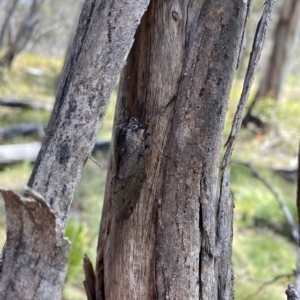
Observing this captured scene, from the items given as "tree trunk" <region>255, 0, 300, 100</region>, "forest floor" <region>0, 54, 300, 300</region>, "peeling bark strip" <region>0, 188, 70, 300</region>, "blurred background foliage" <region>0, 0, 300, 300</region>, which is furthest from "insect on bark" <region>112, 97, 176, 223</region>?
"tree trunk" <region>255, 0, 300, 100</region>

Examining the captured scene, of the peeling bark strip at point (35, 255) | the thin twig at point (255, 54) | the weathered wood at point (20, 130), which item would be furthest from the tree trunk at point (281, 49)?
the peeling bark strip at point (35, 255)

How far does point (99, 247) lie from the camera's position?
146cm

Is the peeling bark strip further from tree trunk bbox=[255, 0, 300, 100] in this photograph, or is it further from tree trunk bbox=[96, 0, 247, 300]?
tree trunk bbox=[255, 0, 300, 100]

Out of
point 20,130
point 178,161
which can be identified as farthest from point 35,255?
point 20,130

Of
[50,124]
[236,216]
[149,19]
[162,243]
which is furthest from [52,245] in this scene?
[236,216]

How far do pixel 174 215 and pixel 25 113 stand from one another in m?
7.95

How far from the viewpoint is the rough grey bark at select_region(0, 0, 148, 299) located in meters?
0.87

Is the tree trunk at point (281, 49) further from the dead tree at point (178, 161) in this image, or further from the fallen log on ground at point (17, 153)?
the dead tree at point (178, 161)

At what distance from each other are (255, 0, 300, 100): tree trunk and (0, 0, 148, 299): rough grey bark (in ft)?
24.6

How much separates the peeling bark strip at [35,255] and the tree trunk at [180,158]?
0.44 m

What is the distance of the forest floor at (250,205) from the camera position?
3.89 metres

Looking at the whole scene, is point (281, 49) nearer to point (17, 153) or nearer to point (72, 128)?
point (17, 153)

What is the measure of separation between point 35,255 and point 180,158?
54cm

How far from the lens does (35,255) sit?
88 cm
